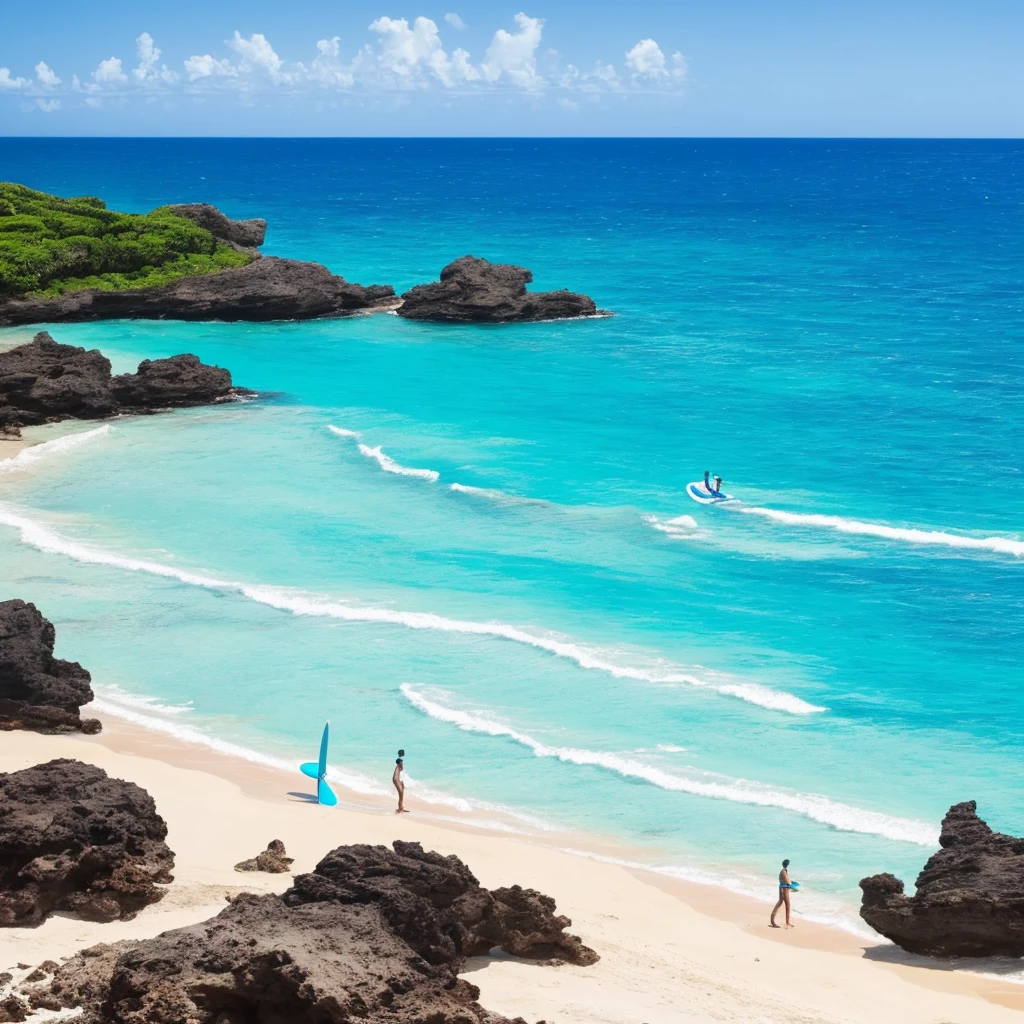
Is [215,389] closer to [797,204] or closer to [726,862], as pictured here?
[726,862]

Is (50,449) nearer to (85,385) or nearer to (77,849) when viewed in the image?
(85,385)

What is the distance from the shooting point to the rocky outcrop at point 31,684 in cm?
2208

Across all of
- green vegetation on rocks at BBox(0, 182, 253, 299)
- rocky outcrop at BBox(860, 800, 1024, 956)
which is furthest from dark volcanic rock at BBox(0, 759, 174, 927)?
green vegetation on rocks at BBox(0, 182, 253, 299)

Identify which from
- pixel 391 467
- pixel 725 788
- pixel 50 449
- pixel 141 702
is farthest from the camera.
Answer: pixel 50 449

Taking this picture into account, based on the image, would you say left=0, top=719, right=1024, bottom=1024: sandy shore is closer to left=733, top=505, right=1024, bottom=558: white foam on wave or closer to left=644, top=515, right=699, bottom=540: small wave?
left=644, top=515, right=699, bottom=540: small wave

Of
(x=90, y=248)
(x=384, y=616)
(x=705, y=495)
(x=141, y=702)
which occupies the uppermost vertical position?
(x=90, y=248)

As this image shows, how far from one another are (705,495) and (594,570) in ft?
24.2

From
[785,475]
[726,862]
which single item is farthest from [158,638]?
[785,475]

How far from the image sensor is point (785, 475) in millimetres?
42469

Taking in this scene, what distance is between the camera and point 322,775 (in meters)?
21.0

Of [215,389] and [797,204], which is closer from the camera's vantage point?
[215,389]

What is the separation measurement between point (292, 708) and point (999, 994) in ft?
44.9

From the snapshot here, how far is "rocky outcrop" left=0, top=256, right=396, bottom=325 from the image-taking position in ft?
216

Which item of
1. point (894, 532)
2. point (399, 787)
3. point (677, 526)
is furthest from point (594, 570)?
point (399, 787)
